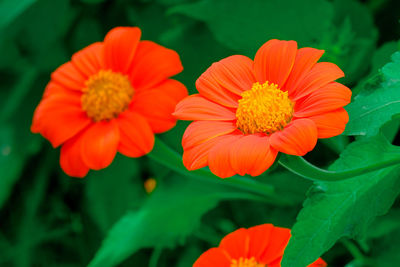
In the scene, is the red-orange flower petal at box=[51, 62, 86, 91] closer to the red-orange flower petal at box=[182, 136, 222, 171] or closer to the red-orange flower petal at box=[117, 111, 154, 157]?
the red-orange flower petal at box=[117, 111, 154, 157]

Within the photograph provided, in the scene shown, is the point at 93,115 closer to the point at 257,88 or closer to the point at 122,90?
the point at 122,90

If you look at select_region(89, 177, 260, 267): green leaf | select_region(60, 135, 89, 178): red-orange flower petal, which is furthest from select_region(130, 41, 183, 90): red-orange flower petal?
select_region(89, 177, 260, 267): green leaf

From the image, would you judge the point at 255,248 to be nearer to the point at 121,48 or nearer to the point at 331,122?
the point at 331,122

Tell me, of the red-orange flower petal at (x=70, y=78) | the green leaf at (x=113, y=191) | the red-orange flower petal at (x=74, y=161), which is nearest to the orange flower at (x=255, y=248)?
the red-orange flower petal at (x=74, y=161)

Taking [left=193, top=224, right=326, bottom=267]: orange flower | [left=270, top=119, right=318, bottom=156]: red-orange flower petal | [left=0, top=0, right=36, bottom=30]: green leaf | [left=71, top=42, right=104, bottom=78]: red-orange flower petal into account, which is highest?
[left=270, top=119, right=318, bottom=156]: red-orange flower petal

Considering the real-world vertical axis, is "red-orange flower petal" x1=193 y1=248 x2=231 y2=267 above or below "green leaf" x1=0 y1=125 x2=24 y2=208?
above

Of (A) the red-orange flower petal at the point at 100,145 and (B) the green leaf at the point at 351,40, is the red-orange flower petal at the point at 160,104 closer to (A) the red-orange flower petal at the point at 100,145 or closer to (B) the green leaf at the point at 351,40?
(A) the red-orange flower petal at the point at 100,145
